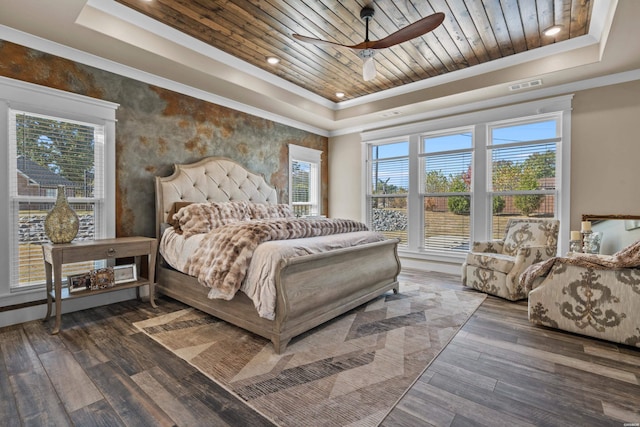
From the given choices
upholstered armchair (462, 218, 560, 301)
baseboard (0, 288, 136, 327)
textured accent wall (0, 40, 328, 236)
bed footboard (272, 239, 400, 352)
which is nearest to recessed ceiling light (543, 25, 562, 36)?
upholstered armchair (462, 218, 560, 301)

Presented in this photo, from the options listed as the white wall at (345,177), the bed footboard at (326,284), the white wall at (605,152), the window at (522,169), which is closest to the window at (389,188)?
the white wall at (345,177)

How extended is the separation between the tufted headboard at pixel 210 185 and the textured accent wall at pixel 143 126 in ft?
0.57

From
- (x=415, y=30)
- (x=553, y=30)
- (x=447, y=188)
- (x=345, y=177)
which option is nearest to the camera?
(x=415, y=30)

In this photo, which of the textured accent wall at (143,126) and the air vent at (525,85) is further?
the air vent at (525,85)

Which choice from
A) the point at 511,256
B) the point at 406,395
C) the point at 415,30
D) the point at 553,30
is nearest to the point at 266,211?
the point at 415,30

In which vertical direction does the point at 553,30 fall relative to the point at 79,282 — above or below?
above

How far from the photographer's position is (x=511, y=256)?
3.94 metres

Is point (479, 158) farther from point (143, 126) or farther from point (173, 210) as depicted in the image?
point (143, 126)

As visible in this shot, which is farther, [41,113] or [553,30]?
[553,30]

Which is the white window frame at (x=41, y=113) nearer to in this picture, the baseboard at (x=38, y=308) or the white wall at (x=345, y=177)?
the baseboard at (x=38, y=308)

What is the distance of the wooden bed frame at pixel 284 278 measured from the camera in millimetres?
2324

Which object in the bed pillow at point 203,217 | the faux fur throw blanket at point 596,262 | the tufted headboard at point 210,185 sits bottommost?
the faux fur throw blanket at point 596,262

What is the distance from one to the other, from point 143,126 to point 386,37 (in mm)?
2894

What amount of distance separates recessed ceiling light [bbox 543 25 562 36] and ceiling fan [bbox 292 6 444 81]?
170cm
